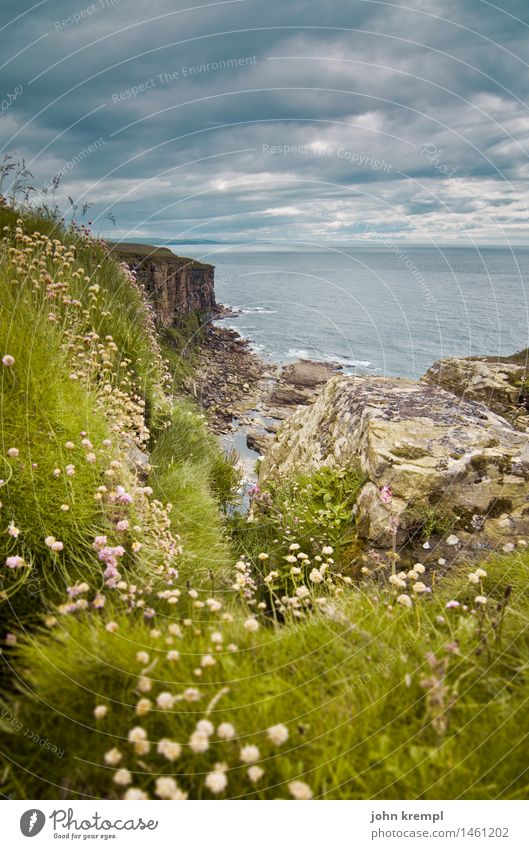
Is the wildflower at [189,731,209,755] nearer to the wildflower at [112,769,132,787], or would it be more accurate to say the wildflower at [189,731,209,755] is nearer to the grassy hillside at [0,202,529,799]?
the grassy hillside at [0,202,529,799]

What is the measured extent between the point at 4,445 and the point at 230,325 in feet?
272

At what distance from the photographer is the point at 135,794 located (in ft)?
5.20

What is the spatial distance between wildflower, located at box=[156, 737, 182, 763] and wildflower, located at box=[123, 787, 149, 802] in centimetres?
13

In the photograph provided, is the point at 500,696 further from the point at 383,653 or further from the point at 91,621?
the point at 91,621

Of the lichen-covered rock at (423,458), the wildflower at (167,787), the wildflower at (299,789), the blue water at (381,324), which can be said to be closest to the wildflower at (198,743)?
the wildflower at (167,787)

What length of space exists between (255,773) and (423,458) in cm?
450

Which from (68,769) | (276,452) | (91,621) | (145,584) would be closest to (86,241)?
(276,452)

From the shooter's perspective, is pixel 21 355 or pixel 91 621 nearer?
pixel 91 621

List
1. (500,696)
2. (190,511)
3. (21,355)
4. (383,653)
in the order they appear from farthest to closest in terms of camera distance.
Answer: (190,511), (21,355), (383,653), (500,696)

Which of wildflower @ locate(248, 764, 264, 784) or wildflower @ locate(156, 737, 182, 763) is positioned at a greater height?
wildflower @ locate(156, 737, 182, 763)

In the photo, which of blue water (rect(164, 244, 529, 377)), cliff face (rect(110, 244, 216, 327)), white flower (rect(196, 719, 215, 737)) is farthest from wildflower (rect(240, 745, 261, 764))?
cliff face (rect(110, 244, 216, 327))

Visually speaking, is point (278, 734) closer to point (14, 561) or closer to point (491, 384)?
point (14, 561)

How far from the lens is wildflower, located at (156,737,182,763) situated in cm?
162

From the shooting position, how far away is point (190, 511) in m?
5.94
